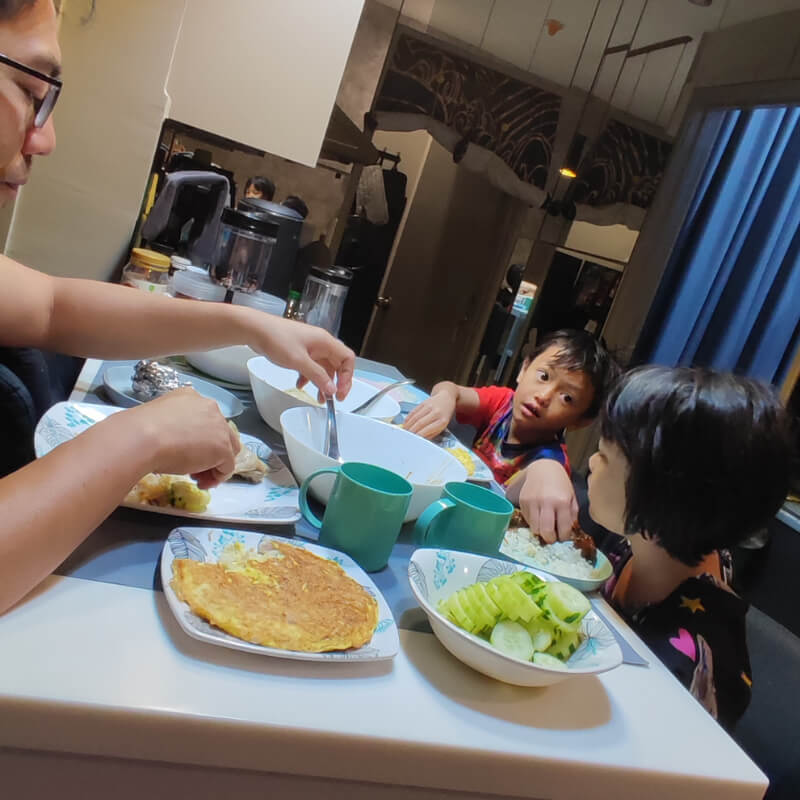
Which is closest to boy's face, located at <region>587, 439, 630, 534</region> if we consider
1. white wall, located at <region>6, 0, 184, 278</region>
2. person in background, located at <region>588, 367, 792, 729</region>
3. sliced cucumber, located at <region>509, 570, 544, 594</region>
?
person in background, located at <region>588, 367, 792, 729</region>

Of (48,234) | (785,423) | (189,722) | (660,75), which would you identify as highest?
(660,75)

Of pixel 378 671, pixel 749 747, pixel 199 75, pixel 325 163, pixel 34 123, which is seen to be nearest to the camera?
pixel 378 671

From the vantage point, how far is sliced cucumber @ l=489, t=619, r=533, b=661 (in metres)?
0.54

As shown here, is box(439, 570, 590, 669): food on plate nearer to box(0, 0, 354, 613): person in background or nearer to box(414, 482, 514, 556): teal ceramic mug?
box(414, 482, 514, 556): teal ceramic mug

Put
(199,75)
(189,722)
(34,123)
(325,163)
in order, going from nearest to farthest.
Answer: (189,722)
(34,123)
(199,75)
(325,163)

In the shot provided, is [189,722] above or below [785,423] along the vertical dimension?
below

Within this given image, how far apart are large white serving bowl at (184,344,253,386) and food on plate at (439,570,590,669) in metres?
0.65

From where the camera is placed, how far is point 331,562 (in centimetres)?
62

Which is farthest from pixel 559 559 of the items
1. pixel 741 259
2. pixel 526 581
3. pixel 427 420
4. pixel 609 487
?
pixel 741 259

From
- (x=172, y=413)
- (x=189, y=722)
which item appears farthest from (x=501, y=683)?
(x=172, y=413)

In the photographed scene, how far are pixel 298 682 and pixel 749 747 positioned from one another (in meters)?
0.72

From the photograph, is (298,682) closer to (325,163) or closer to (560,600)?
(560,600)

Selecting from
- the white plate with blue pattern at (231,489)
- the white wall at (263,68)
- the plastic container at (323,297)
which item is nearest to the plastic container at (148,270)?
the plastic container at (323,297)

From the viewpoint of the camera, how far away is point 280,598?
Answer: 542 mm
